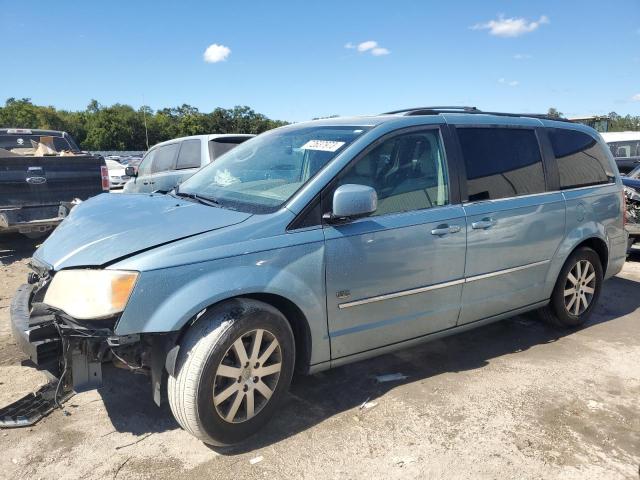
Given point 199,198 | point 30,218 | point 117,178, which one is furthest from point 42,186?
point 117,178

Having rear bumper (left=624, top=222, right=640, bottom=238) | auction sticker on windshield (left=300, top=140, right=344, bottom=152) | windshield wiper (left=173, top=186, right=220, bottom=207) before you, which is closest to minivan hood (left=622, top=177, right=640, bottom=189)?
rear bumper (left=624, top=222, right=640, bottom=238)

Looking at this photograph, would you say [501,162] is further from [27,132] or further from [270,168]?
[27,132]

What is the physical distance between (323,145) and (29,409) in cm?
248

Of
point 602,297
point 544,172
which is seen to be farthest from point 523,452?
point 602,297

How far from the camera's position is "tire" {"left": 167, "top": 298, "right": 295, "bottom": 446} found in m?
2.57

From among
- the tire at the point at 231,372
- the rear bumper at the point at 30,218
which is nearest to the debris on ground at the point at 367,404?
the tire at the point at 231,372

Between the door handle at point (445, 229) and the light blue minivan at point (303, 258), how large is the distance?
→ 12 millimetres

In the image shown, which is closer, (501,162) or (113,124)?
(501,162)

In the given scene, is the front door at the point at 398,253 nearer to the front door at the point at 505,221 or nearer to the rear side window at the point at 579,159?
the front door at the point at 505,221

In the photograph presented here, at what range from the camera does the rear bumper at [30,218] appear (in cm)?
679

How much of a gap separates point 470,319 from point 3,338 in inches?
153

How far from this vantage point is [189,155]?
850 cm

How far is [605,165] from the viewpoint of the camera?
15.7 feet

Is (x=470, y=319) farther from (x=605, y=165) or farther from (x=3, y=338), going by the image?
(x=3, y=338)
